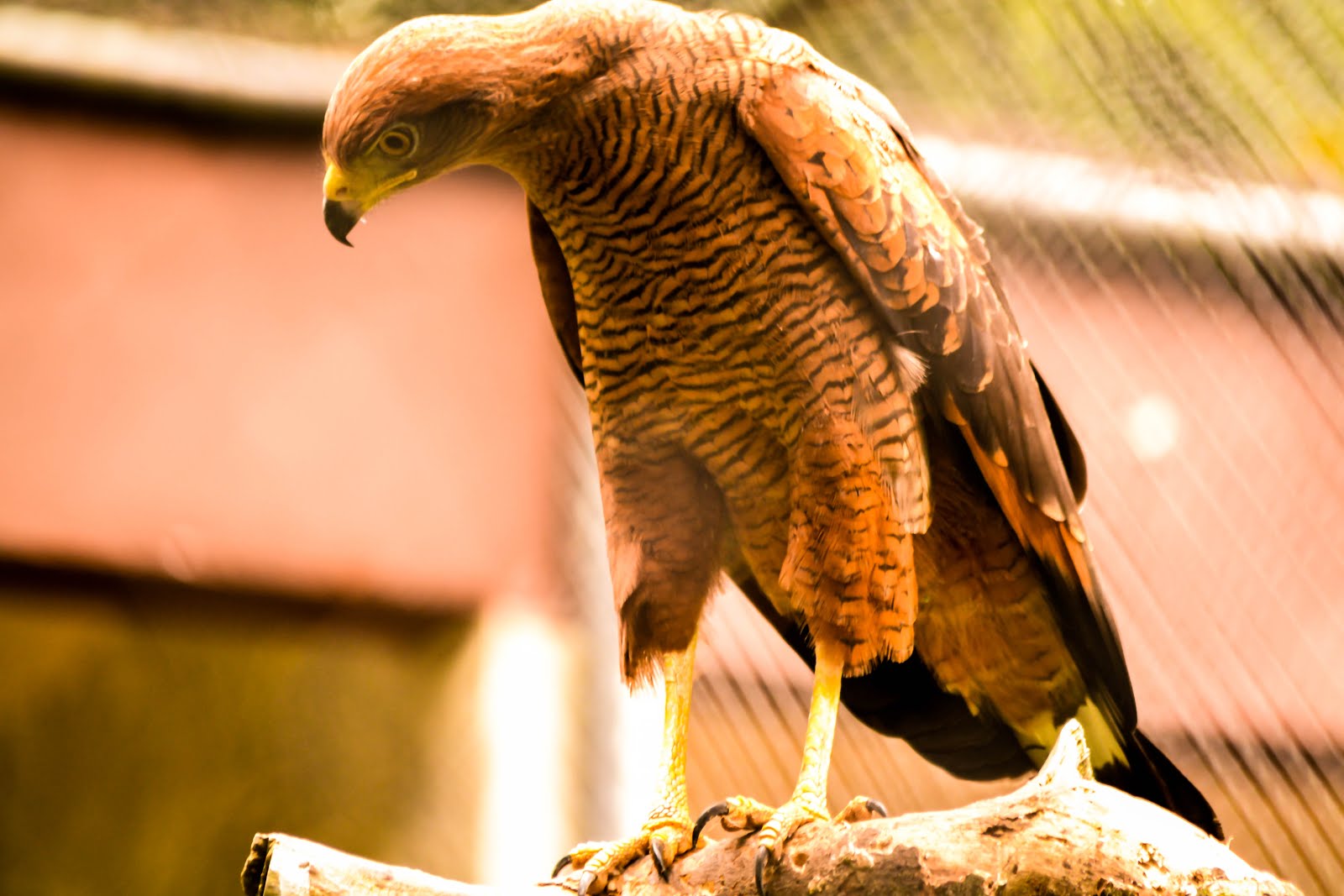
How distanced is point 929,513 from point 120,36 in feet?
10.3

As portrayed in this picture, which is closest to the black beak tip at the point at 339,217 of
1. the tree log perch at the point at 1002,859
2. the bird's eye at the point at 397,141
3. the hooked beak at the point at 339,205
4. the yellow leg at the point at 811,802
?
the hooked beak at the point at 339,205

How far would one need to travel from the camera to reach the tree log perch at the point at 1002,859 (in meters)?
1.81

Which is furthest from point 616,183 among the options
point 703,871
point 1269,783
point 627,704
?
point 1269,783

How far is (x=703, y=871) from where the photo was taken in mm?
2121

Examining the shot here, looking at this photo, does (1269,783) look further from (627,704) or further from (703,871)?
(703,871)

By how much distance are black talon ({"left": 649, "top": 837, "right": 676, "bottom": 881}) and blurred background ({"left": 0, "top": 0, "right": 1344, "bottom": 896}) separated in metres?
1.33

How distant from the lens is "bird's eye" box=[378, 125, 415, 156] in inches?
79.2

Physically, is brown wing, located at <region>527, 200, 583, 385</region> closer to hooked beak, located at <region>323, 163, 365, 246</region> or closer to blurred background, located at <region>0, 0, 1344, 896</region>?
hooked beak, located at <region>323, 163, 365, 246</region>

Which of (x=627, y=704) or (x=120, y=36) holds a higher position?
(x=120, y=36)

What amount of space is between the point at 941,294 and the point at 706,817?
950mm

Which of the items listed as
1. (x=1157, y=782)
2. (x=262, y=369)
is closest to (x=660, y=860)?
(x=1157, y=782)

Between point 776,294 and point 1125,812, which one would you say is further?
point 776,294

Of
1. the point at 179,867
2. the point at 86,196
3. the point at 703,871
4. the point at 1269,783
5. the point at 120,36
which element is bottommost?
the point at 1269,783

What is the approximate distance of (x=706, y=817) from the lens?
7.22 ft
